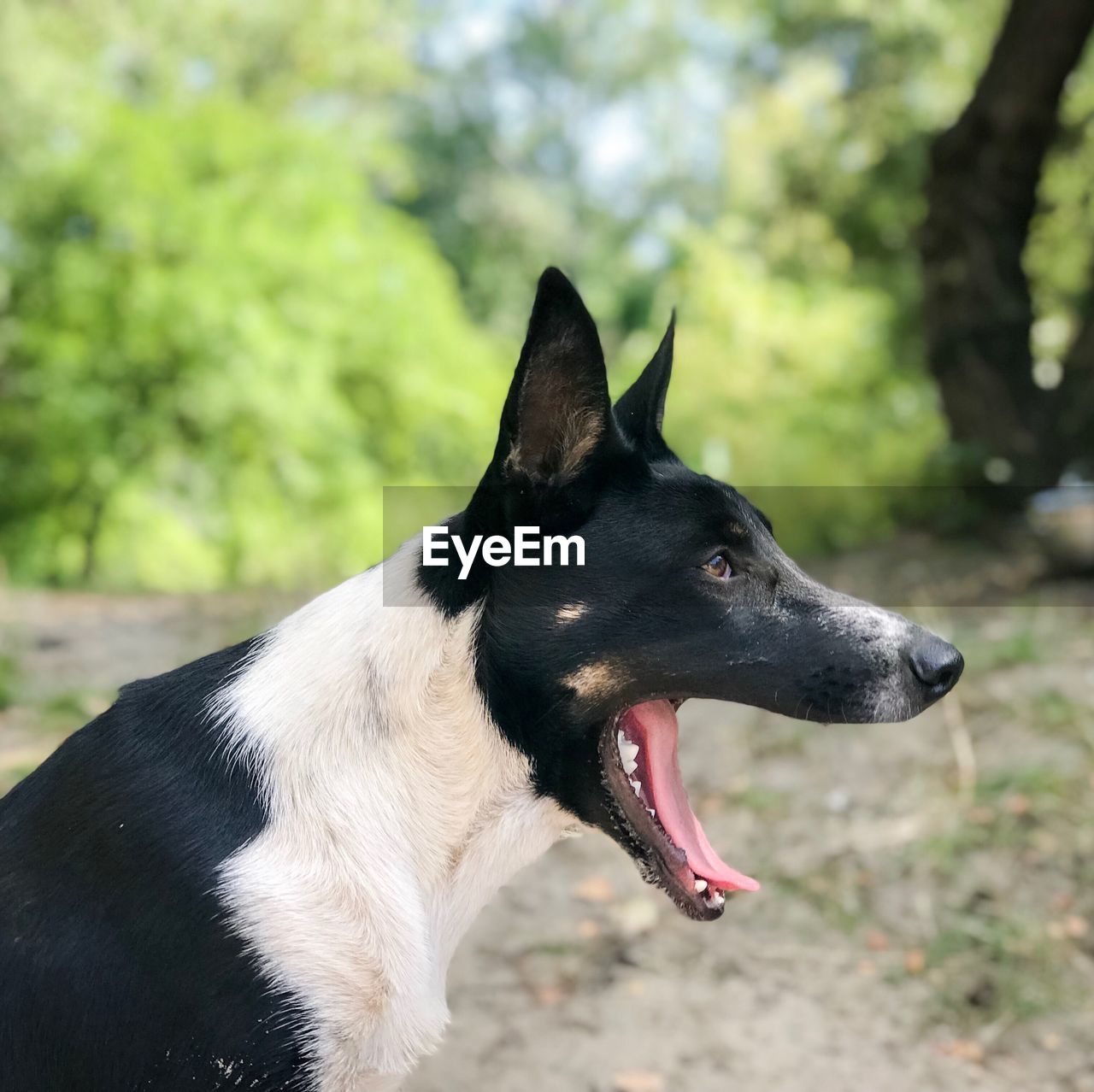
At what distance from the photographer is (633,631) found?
184cm

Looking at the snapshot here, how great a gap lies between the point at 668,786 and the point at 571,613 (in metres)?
0.36

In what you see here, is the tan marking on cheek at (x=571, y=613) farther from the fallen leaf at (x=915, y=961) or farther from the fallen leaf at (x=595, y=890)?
the fallen leaf at (x=595, y=890)

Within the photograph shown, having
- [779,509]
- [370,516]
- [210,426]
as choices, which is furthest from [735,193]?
[210,426]

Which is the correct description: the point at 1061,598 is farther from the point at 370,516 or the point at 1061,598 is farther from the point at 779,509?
the point at 370,516

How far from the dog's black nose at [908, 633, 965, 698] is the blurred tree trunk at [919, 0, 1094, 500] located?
20.2 feet

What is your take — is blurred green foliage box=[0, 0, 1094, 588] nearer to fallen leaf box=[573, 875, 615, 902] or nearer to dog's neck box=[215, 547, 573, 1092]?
fallen leaf box=[573, 875, 615, 902]

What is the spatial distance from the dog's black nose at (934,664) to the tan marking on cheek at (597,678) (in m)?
0.46

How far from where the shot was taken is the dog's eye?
1.88 meters

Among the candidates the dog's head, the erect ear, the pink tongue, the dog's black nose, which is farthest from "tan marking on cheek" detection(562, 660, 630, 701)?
the dog's black nose

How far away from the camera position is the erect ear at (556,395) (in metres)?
1.67

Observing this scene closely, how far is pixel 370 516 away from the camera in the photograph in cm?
943

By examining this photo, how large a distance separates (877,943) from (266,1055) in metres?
2.46

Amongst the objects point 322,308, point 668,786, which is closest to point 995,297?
point 322,308

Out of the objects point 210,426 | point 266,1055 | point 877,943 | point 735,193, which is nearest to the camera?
A: point 266,1055
